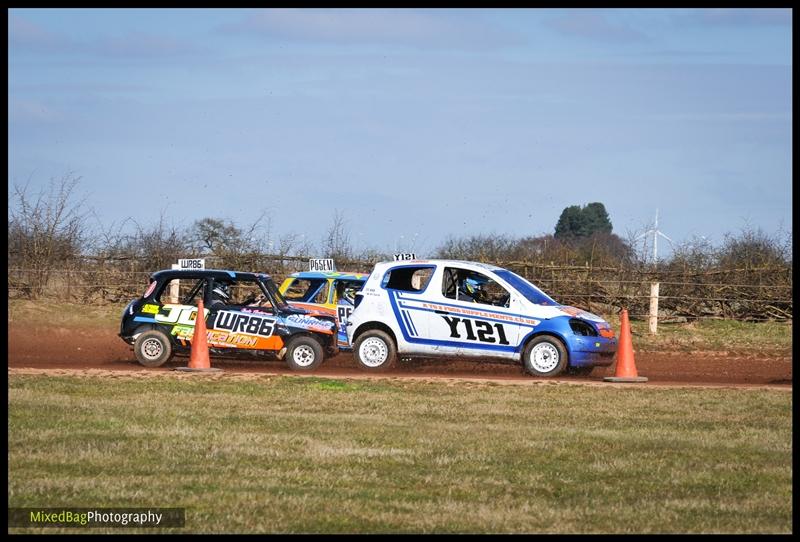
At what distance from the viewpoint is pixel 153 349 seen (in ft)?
65.2

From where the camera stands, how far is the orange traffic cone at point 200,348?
1875 centimetres

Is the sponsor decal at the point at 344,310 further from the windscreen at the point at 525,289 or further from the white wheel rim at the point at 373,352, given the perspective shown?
the windscreen at the point at 525,289

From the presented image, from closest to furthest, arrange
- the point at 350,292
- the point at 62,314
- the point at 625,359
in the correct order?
the point at 625,359
the point at 350,292
the point at 62,314

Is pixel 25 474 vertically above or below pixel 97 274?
below

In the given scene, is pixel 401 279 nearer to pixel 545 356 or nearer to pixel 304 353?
pixel 304 353

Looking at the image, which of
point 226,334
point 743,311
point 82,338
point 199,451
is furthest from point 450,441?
point 743,311

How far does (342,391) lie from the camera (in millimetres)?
16047

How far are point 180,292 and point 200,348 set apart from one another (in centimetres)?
1349

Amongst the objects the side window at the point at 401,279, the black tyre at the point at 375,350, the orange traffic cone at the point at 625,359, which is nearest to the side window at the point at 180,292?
the black tyre at the point at 375,350

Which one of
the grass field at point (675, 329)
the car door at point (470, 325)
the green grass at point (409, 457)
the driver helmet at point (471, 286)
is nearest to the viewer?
the green grass at point (409, 457)

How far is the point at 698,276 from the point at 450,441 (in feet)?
72.2

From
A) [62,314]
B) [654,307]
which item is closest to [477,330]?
[654,307]

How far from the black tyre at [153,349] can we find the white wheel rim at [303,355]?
1999 millimetres
